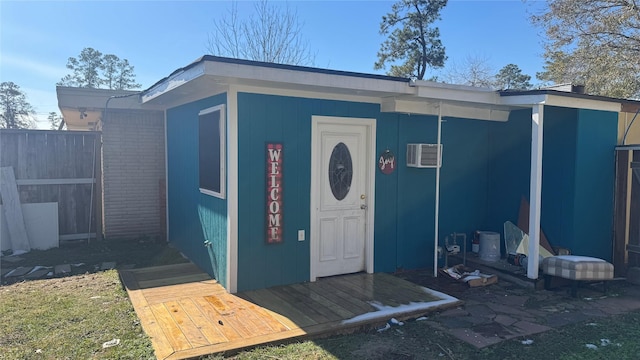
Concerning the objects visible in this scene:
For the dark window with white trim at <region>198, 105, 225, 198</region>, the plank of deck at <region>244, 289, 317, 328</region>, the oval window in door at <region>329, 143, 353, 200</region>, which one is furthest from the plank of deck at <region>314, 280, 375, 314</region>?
the dark window with white trim at <region>198, 105, 225, 198</region>

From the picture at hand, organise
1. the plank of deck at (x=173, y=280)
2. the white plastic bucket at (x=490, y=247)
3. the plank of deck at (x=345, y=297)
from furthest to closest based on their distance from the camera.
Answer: the white plastic bucket at (x=490, y=247) < the plank of deck at (x=173, y=280) < the plank of deck at (x=345, y=297)

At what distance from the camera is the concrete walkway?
4.26 meters

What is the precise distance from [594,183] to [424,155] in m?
2.48

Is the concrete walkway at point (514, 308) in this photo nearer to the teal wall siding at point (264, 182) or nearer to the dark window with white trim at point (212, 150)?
the teal wall siding at point (264, 182)

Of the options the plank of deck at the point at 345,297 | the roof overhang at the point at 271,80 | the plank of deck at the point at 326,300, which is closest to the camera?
the roof overhang at the point at 271,80

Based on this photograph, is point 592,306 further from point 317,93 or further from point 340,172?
point 317,93

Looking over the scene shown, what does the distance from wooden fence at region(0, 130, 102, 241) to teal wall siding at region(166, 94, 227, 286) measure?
140 centimetres

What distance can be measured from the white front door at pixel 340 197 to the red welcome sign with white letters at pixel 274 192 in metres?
0.48

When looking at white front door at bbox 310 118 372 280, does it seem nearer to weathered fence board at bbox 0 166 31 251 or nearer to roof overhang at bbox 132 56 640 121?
roof overhang at bbox 132 56 640 121

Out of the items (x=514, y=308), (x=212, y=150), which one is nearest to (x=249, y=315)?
(x=212, y=150)

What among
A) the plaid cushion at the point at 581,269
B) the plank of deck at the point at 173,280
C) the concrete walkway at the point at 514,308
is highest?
the plaid cushion at the point at 581,269

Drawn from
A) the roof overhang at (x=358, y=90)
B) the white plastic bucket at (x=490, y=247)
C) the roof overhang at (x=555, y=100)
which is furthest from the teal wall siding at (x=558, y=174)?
the white plastic bucket at (x=490, y=247)

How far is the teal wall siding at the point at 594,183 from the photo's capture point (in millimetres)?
6086

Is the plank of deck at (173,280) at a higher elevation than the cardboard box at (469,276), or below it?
below
